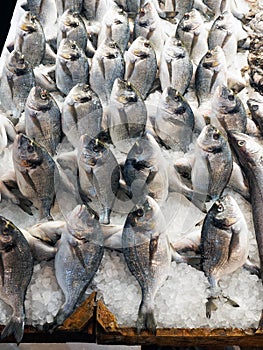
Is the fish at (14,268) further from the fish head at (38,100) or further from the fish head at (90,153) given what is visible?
the fish head at (38,100)

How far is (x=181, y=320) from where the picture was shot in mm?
1796

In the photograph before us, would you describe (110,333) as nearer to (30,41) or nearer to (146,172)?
(146,172)

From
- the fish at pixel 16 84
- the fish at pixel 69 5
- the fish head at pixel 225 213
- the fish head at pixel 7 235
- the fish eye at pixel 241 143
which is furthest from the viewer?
the fish at pixel 69 5

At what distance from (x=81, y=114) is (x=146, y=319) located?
110 cm

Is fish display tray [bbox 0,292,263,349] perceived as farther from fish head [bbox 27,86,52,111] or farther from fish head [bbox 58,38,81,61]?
fish head [bbox 58,38,81,61]

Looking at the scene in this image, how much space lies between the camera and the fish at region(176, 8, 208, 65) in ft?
9.75

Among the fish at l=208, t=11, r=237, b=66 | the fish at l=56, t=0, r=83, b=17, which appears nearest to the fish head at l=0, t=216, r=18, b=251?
the fish at l=208, t=11, r=237, b=66

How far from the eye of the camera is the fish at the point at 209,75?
2.67 m

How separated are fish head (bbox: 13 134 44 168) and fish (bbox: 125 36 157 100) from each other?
32.7 inches

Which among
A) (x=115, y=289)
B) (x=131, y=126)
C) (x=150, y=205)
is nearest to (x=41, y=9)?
(x=131, y=126)

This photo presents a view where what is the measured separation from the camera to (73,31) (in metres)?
2.90

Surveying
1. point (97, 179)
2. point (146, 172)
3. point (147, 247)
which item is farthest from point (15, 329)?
point (146, 172)

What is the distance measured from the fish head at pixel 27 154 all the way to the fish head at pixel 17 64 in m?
0.61

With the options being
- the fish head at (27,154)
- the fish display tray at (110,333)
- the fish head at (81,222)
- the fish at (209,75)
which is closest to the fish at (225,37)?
the fish at (209,75)
